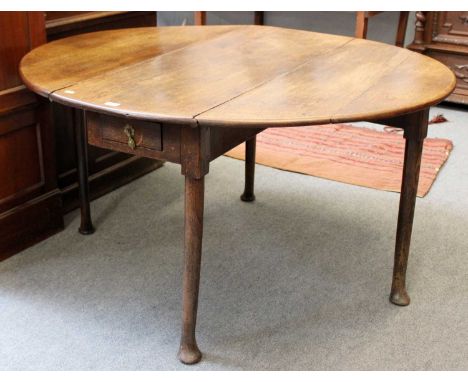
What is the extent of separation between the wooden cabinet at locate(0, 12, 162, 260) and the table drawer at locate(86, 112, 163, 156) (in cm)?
57

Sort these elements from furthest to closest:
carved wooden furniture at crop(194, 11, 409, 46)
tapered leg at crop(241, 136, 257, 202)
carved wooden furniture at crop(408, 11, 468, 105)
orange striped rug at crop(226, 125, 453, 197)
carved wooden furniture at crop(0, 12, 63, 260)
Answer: carved wooden furniture at crop(408, 11, 468, 105) → carved wooden furniture at crop(194, 11, 409, 46) → orange striped rug at crop(226, 125, 453, 197) → tapered leg at crop(241, 136, 257, 202) → carved wooden furniture at crop(0, 12, 63, 260)

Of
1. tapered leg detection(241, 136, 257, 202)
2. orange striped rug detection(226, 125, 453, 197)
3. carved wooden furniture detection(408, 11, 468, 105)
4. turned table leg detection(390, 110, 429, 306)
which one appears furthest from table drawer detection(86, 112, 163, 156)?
carved wooden furniture detection(408, 11, 468, 105)

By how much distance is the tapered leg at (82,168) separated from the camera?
7.79ft

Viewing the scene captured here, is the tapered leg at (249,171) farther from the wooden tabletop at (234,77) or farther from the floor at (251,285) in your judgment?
the wooden tabletop at (234,77)

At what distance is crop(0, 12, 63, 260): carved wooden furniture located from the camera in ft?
7.19

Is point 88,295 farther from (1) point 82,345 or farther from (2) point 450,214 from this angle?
(2) point 450,214

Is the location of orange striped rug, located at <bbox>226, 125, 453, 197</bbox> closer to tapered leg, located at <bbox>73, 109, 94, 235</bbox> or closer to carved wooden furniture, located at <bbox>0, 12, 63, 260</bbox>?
tapered leg, located at <bbox>73, 109, 94, 235</bbox>

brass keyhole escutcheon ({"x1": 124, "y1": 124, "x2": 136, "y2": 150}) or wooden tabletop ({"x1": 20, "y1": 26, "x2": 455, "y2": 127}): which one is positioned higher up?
wooden tabletop ({"x1": 20, "y1": 26, "x2": 455, "y2": 127})

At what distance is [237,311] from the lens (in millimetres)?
2078

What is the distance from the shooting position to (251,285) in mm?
2219

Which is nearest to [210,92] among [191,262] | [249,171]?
[191,262]

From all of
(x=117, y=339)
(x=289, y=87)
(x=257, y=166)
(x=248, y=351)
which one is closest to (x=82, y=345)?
(x=117, y=339)

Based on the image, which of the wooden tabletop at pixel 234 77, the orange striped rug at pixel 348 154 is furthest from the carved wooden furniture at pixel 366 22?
the wooden tabletop at pixel 234 77

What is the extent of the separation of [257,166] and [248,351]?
143cm
